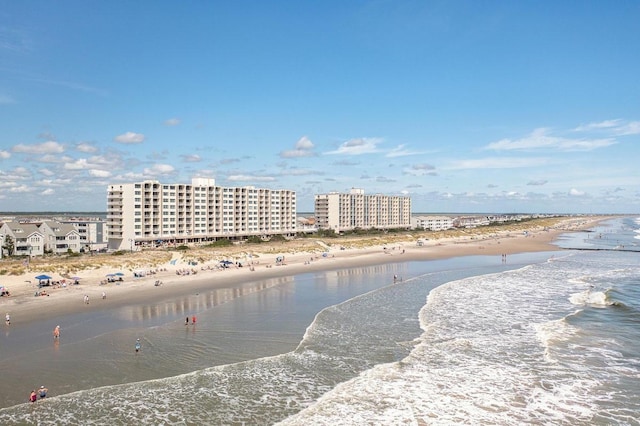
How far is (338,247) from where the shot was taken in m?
86.9

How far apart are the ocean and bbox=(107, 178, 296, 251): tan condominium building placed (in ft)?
158

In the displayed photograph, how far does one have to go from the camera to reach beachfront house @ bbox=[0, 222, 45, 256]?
6625cm

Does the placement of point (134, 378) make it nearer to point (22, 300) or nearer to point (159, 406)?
point (159, 406)

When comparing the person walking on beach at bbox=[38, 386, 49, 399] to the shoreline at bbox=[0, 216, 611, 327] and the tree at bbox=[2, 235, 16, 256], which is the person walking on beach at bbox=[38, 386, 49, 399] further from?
the tree at bbox=[2, 235, 16, 256]

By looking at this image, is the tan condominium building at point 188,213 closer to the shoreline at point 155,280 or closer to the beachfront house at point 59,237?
the beachfront house at point 59,237

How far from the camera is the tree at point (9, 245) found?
64.8 meters

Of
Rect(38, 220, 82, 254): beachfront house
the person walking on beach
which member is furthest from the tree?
the person walking on beach

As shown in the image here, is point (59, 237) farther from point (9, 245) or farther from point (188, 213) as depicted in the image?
point (188, 213)

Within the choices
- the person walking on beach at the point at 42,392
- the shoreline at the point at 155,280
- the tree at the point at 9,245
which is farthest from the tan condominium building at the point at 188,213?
the person walking on beach at the point at 42,392

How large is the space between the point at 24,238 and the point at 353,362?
2542 inches

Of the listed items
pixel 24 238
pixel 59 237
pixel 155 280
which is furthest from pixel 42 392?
pixel 59 237

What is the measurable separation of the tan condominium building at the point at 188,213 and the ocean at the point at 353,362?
48.3 meters

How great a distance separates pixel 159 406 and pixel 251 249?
58.4m

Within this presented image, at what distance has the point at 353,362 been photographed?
22078mm
